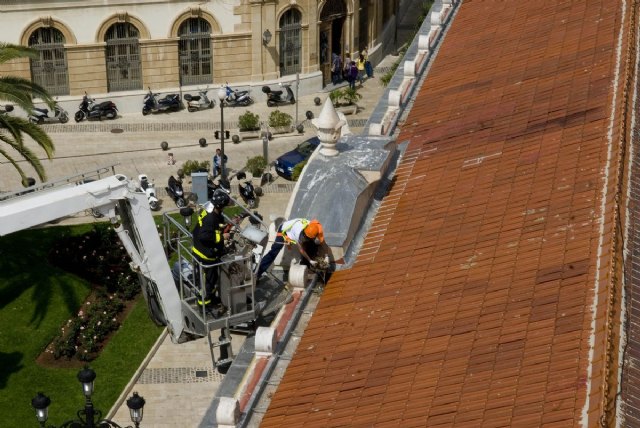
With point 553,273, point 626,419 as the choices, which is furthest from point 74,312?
point 626,419

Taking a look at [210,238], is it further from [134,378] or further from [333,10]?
[333,10]

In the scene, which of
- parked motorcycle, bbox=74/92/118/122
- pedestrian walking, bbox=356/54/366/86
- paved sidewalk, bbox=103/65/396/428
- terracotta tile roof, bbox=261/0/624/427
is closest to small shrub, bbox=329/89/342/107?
pedestrian walking, bbox=356/54/366/86

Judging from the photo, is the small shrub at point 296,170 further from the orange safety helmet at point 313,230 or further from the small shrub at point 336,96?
the orange safety helmet at point 313,230

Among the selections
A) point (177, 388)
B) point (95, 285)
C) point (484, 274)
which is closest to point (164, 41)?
point (95, 285)

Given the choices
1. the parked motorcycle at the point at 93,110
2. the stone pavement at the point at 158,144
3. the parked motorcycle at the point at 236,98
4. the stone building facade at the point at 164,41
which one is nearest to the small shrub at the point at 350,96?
the stone pavement at the point at 158,144

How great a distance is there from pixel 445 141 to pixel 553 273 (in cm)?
924

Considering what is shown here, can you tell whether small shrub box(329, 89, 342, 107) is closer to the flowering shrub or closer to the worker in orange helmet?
the flowering shrub

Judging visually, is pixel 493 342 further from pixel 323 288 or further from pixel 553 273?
pixel 323 288

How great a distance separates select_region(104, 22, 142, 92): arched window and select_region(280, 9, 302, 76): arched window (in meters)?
7.82

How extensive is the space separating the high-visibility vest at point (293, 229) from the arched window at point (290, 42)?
1655 inches

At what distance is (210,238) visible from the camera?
2686 cm

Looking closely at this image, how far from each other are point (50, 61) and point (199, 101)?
25.7 feet

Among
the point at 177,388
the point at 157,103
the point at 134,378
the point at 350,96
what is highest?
the point at 350,96

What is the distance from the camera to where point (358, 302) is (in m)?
24.3
